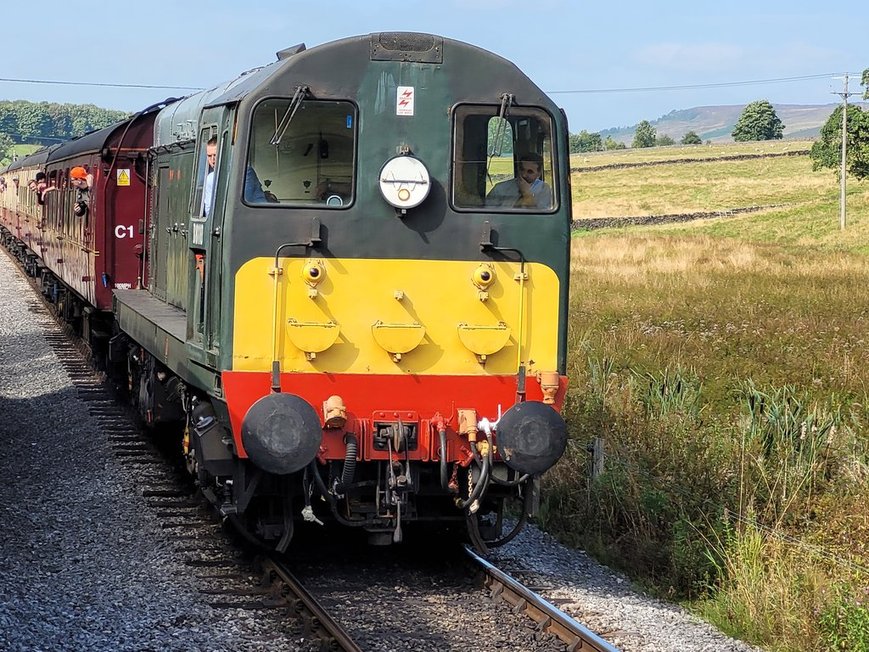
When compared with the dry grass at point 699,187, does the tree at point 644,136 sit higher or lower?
higher

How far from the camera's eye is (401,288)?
263 inches

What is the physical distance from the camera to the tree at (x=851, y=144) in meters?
58.9

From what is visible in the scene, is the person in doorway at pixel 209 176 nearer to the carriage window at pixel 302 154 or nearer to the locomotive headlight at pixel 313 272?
the carriage window at pixel 302 154

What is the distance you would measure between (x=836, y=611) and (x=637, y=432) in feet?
14.2

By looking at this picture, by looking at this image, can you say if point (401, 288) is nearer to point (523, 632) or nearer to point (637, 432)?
point (523, 632)

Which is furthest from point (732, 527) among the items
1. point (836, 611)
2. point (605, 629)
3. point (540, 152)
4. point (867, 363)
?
point (867, 363)

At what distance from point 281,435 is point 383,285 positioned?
1056 mm

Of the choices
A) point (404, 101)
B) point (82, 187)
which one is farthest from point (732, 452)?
point (82, 187)

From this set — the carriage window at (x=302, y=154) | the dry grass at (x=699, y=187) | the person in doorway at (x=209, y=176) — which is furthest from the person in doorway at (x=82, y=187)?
the dry grass at (x=699, y=187)

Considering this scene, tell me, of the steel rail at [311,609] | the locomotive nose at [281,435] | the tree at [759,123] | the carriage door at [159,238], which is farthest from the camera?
the tree at [759,123]

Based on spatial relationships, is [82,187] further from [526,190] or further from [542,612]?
[542,612]

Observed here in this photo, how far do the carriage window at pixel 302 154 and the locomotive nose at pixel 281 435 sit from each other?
3.81ft

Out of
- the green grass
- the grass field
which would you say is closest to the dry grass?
the green grass

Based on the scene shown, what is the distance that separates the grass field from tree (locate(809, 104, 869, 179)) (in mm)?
38634
